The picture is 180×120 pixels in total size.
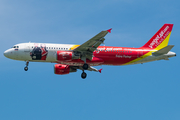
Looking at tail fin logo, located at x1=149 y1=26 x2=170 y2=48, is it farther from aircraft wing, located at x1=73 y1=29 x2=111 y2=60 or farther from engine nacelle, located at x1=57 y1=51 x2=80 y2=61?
engine nacelle, located at x1=57 y1=51 x2=80 y2=61

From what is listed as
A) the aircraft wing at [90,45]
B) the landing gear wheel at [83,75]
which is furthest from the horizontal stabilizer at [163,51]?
the landing gear wheel at [83,75]

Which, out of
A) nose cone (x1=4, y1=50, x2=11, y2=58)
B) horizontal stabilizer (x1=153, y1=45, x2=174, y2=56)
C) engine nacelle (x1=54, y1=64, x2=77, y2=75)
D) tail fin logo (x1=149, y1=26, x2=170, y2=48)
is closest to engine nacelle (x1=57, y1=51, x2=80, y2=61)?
engine nacelle (x1=54, y1=64, x2=77, y2=75)

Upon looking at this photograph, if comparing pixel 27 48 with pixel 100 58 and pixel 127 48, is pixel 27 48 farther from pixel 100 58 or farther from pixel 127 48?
pixel 127 48

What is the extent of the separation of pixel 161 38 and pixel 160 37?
0.26 meters

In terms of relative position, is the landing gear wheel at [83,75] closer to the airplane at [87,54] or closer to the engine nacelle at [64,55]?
the airplane at [87,54]

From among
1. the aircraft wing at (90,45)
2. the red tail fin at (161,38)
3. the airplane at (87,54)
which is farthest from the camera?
the red tail fin at (161,38)

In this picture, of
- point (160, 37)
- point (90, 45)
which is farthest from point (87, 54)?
point (160, 37)

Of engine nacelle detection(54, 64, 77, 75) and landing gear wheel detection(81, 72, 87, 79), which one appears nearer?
landing gear wheel detection(81, 72, 87, 79)

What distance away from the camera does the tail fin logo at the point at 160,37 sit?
56.3m

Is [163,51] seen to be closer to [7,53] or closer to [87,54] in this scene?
[87,54]

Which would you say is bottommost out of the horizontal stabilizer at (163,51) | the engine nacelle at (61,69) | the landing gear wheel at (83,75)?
the landing gear wheel at (83,75)

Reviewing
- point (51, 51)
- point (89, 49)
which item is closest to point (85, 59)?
point (89, 49)

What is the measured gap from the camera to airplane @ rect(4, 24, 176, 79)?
50.3 m

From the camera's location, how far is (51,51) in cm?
5053
